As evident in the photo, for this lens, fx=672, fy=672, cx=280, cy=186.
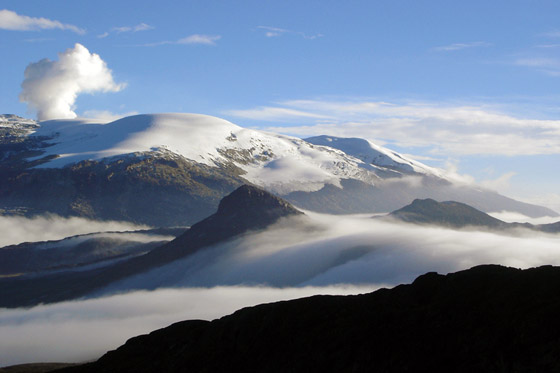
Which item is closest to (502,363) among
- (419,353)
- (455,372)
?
(455,372)

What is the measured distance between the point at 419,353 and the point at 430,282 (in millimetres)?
26767

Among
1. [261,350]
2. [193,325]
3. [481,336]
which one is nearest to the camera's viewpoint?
[481,336]

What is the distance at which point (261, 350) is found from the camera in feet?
389

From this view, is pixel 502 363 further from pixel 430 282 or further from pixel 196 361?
pixel 196 361

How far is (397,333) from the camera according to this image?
339 feet

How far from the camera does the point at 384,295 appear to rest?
12369cm

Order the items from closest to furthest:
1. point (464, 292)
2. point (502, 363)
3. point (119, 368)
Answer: point (502, 363) → point (464, 292) → point (119, 368)

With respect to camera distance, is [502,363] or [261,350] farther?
[261,350]

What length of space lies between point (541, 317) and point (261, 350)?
4967 cm

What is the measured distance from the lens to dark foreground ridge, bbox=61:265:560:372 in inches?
3460

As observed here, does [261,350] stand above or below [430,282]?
below

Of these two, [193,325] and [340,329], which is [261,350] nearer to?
[340,329]

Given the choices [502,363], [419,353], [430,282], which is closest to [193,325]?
[430,282]

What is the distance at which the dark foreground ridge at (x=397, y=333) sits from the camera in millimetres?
87875
